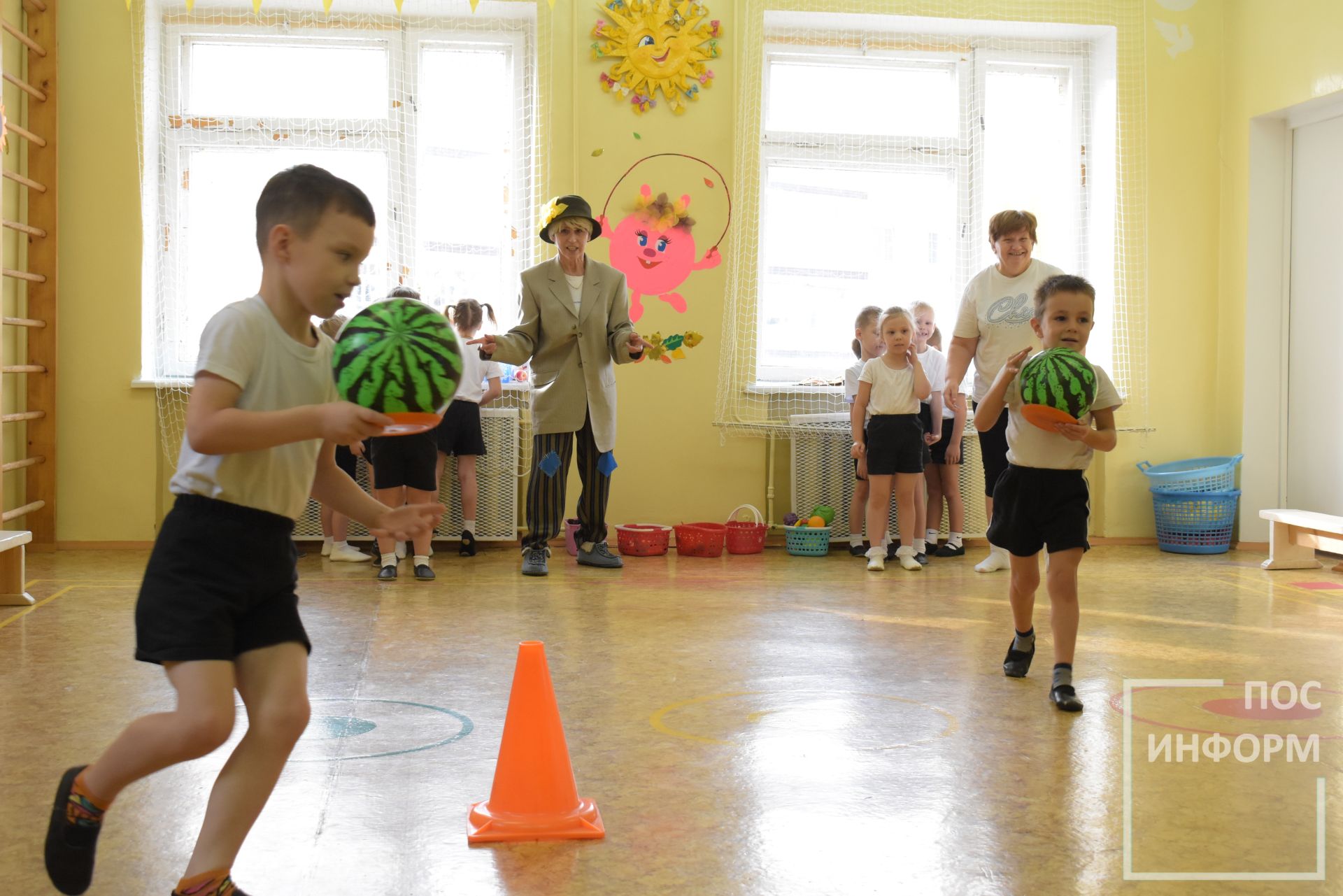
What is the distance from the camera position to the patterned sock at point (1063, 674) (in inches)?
119

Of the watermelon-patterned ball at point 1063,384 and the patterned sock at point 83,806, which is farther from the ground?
the watermelon-patterned ball at point 1063,384

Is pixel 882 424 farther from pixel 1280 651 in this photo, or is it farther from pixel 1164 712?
pixel 1164 712

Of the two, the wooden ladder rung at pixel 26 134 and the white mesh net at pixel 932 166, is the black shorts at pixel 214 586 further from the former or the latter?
the white mesh net at pixel 932 166

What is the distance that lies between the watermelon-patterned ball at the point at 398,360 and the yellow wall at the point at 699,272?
15.4ft

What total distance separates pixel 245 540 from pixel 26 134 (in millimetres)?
5039

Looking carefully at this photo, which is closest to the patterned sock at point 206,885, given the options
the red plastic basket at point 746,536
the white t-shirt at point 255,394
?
the white t-shirt at point 255,394

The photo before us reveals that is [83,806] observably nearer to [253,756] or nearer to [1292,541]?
[253,756]

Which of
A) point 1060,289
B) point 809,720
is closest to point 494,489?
point 809,720

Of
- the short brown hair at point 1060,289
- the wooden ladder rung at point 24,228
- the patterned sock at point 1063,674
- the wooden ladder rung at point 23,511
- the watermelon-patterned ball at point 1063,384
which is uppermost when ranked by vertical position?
the wooden ladder rung at point 24,228

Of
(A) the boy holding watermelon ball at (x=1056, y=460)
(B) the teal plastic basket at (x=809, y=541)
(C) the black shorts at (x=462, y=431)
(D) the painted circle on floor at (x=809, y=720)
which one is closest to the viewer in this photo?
(D) the painted circle on floor at (x=809, y=720)

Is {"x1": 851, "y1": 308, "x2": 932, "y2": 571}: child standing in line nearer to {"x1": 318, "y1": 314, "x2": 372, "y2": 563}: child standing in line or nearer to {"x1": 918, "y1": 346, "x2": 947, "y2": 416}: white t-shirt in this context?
{"x1": 918, "y1": 346, "x2": 947, "y2": 416}: white t-shirt

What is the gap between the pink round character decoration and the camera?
21.2 ft

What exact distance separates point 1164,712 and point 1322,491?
4061 mm

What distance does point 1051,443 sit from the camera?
9.82ft
